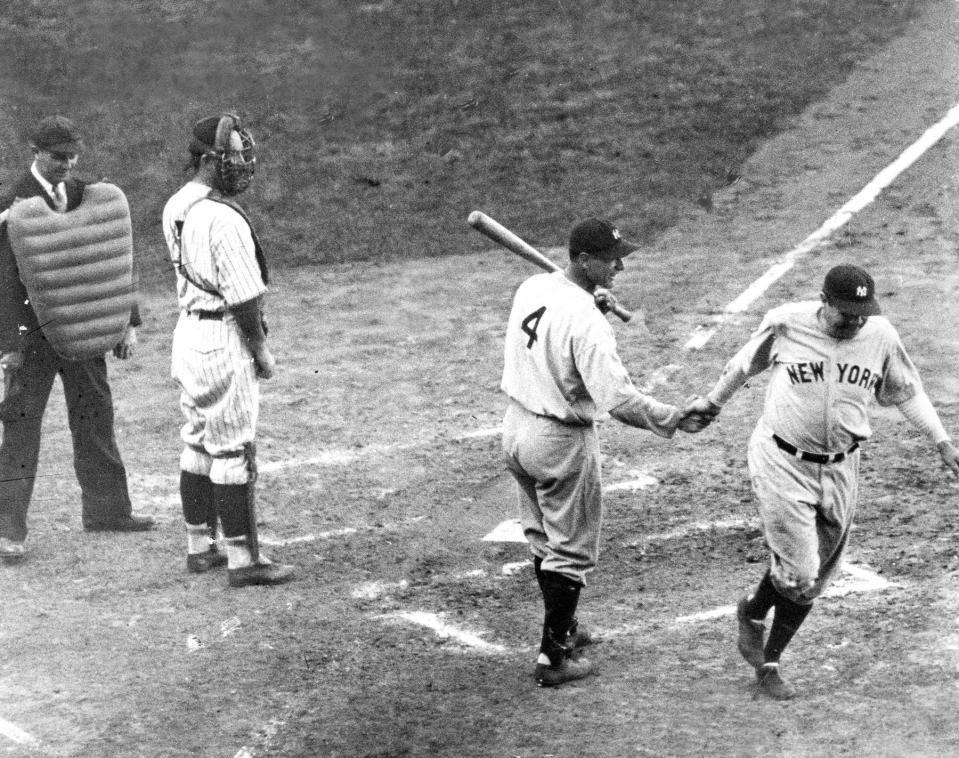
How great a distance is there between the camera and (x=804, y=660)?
6.43 m

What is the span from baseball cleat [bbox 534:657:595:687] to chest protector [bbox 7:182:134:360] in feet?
10.6

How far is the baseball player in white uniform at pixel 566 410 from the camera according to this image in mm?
5992

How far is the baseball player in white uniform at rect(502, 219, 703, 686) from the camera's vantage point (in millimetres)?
5992

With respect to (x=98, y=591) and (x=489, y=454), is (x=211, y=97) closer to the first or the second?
(x=489, y=454)

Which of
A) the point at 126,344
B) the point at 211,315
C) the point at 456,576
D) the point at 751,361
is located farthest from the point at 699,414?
the point at 126,344

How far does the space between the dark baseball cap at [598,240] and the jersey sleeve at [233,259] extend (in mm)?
1808

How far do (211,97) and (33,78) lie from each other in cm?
220

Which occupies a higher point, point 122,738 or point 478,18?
point 478,18

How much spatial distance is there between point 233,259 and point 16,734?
2385 mm

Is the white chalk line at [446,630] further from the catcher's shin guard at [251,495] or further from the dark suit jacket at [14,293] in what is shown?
the dark suit jacket at [14,293]

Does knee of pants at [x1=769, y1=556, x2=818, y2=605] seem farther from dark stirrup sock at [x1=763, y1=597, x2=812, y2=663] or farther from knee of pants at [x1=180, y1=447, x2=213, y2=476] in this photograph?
knee of pants at [x1=180, y1=447, x2=213, y2=476]

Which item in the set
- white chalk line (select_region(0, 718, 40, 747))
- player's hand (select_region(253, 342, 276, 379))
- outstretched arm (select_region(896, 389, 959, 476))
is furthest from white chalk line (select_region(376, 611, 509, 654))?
outstretched arm (select_region(896, 389, 959, 476))

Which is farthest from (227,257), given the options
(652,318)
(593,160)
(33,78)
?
(33,78)

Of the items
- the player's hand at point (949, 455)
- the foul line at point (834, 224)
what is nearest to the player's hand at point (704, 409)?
the player's hand at point (949, 455)
